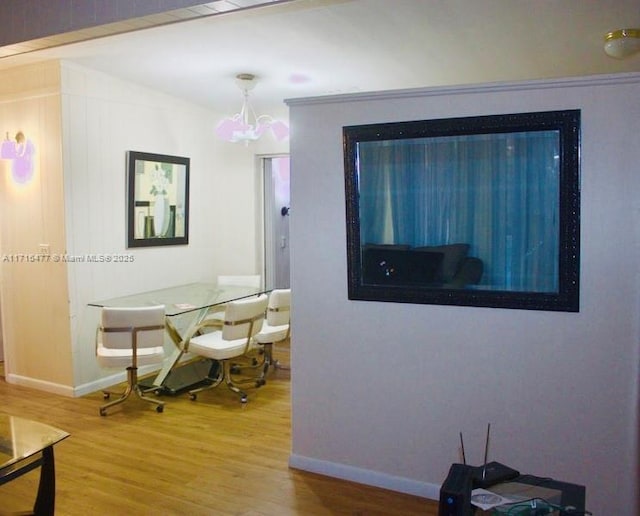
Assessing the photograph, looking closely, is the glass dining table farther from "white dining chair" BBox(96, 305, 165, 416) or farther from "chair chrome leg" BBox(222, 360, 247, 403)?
"chair chrome leg" BBox(222, 360, 247, 403)

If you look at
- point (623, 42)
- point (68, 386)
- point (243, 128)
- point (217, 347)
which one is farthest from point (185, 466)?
point (623, 42)

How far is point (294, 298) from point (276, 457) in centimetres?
101

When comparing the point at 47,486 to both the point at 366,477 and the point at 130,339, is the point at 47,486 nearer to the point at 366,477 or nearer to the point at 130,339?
the point at 130,339

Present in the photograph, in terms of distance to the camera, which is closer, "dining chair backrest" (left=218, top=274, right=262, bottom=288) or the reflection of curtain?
the reflection of curtain

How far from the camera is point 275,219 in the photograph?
6.37 m

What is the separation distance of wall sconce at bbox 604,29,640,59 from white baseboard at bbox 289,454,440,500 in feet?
9.01

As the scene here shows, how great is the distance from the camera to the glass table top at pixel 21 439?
241cm

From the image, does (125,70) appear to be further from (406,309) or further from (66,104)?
(406,309)

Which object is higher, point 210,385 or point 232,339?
point 232,339

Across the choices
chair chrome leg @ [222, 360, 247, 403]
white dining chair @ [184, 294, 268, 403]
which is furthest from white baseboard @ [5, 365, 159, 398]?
chair chrome leg @ [222, 360, 247, 403]


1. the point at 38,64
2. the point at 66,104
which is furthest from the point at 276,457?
the point at 38,64

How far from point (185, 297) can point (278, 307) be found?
84 centimetres

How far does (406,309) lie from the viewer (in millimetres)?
2777

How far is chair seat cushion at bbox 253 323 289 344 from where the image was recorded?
461 cm
